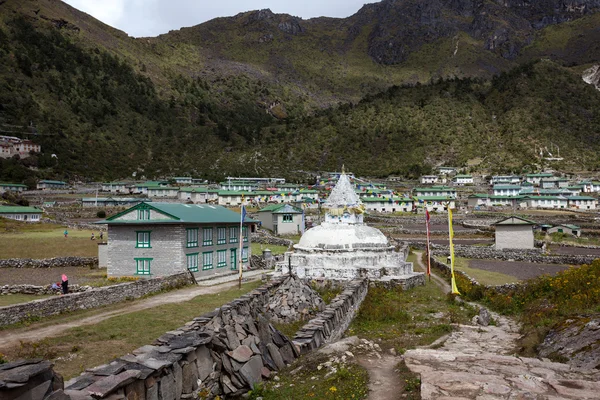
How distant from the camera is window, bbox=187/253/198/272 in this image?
2766cm

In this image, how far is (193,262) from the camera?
28.1 m

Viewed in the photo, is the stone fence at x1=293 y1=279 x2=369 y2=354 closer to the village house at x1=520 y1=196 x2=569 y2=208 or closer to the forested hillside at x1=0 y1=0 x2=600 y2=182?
the village house at x1=520 y1=196 x2=569 y2=208

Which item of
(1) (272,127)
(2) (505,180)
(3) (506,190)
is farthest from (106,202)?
(1) (272,127)

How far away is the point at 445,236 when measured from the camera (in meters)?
60.8

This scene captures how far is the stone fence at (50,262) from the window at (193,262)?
8929mm

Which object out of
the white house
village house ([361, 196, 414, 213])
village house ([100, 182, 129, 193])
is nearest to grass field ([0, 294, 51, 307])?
village house ([361, 196, 414, 213])

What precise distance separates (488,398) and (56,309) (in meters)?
16.1

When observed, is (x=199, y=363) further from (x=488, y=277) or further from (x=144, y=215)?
(x=488, y=277)

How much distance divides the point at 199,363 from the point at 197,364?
55mm

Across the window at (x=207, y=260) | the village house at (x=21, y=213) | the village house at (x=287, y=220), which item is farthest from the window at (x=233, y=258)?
the village house at (x=21, y=213)

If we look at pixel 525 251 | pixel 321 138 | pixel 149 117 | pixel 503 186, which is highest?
pixel 149 117

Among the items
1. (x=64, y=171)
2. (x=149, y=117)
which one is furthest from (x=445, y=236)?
(x=149, y=117)

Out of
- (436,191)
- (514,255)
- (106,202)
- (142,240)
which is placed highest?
(436,191)

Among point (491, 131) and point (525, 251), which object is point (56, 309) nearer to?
point (525, 251)
